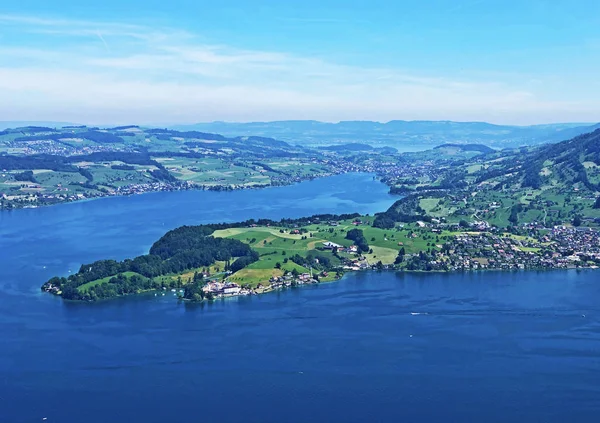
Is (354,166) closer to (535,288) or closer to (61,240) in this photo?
(61,240)

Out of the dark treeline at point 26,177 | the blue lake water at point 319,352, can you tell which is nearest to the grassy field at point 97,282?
the blue lake water at point 319,352

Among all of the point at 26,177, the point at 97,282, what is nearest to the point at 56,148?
the point at 26,177

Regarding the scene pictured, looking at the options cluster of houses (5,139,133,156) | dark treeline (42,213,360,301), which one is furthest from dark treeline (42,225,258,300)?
cluster of houses (5,139,133,156)

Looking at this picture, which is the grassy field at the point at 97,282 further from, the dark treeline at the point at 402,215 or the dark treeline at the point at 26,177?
the dark treeline at the point at 26,177

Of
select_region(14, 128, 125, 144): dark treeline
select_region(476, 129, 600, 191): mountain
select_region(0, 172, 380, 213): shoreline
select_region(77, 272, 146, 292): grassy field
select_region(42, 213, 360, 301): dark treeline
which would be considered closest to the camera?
select_region(77, 272, 146, 292): grassy field

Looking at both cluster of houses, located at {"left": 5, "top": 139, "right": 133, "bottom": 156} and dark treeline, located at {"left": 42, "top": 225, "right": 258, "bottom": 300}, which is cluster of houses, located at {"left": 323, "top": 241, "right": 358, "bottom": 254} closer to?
dark treeline, located at {"left": 42, "top": 225, "right": 258, "bottom": 300}

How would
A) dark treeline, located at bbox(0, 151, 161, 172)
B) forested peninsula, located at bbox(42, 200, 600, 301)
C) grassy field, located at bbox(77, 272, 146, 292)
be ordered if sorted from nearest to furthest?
grassy field, located at bbox(77, 272, 146, 292)
forested peninsula, located at bbox(42, 200, 600, 301)
dark treeline, located at bbox(0, 151, 161, 172)

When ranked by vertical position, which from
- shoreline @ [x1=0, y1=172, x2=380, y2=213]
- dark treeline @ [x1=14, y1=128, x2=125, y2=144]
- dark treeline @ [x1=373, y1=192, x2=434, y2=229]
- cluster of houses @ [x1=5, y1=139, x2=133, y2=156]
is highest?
dark treeline @ [x1=14, y1=128, x2=125, y2=144]
